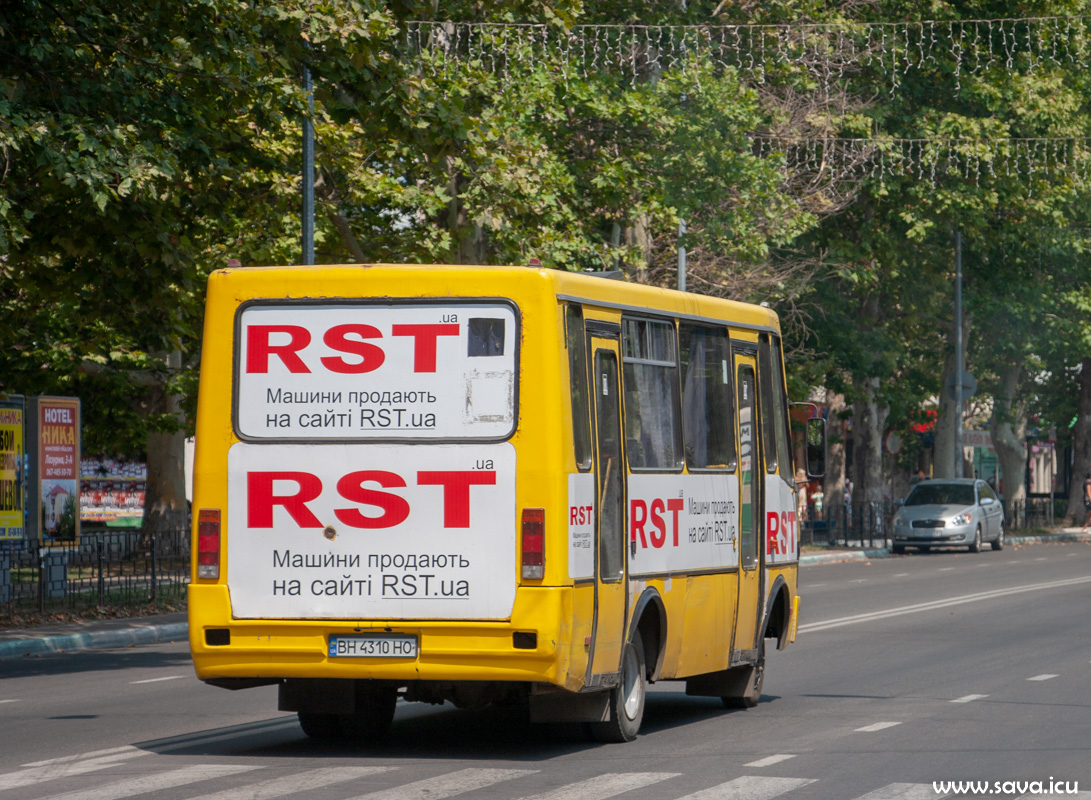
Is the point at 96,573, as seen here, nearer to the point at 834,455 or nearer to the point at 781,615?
the point at 781,615

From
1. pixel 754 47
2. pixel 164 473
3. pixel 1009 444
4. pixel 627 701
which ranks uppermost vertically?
pixel 754 47

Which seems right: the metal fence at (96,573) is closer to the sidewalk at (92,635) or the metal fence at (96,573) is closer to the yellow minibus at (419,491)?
the sidewalk at (92,635)

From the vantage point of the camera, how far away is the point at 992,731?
11.2 m

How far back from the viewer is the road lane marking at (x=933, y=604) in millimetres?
20672

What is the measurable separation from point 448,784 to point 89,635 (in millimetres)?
11535

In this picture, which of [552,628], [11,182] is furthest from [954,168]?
[552,628]

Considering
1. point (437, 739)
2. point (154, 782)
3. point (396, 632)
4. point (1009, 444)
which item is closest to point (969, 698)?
Result: point (437, 739)

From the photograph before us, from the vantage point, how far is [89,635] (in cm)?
1969

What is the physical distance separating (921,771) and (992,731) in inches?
75.1

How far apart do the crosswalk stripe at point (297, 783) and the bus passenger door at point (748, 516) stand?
3583mm

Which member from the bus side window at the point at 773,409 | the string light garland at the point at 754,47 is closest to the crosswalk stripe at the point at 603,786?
the bus side window at the point at 773,409

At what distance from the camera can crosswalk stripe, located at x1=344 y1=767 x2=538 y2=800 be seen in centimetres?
866

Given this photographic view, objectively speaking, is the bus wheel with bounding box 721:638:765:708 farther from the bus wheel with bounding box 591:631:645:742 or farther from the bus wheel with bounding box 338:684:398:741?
the bus wheel with bounding box 338:684:398:741

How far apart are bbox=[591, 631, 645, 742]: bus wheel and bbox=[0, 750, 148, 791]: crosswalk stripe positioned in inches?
107
